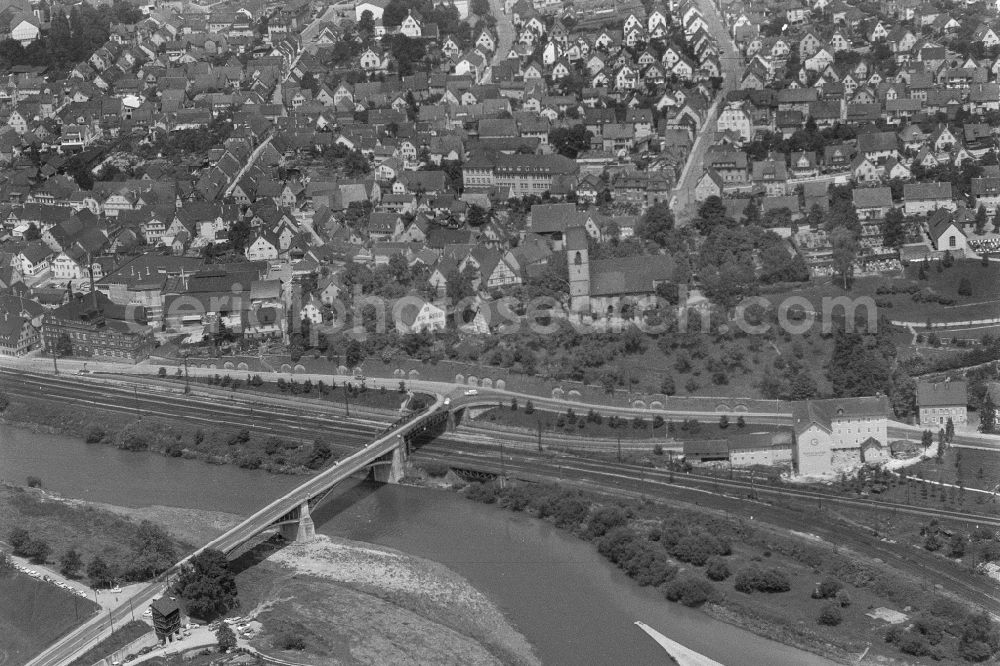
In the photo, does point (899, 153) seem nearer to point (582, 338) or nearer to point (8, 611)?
point (582, 338)

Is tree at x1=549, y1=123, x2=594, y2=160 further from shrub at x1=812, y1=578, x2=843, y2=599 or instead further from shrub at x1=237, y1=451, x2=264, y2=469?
shrub at x1=812, y1=578, x2=843, y2=599

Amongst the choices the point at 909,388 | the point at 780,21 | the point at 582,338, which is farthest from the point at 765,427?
the point at 780,21

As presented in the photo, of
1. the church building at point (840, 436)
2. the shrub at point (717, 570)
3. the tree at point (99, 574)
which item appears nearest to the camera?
the shrub at point (717, 570)

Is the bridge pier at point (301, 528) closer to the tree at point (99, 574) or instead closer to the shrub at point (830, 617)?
the tree at point (99, 574)

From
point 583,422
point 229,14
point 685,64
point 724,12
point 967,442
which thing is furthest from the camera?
point 229,14

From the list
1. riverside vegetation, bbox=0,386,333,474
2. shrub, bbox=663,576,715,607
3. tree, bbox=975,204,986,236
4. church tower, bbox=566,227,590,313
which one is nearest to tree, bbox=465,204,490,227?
church tower, bbox=566,227,590,313

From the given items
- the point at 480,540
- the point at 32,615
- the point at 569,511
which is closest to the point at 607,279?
the point at 569,511

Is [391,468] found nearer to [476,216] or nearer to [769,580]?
[769,580]

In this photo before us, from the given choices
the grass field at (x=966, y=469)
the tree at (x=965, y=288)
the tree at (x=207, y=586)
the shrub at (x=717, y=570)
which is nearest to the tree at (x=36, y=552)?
the tree at (x=207, y=586)
